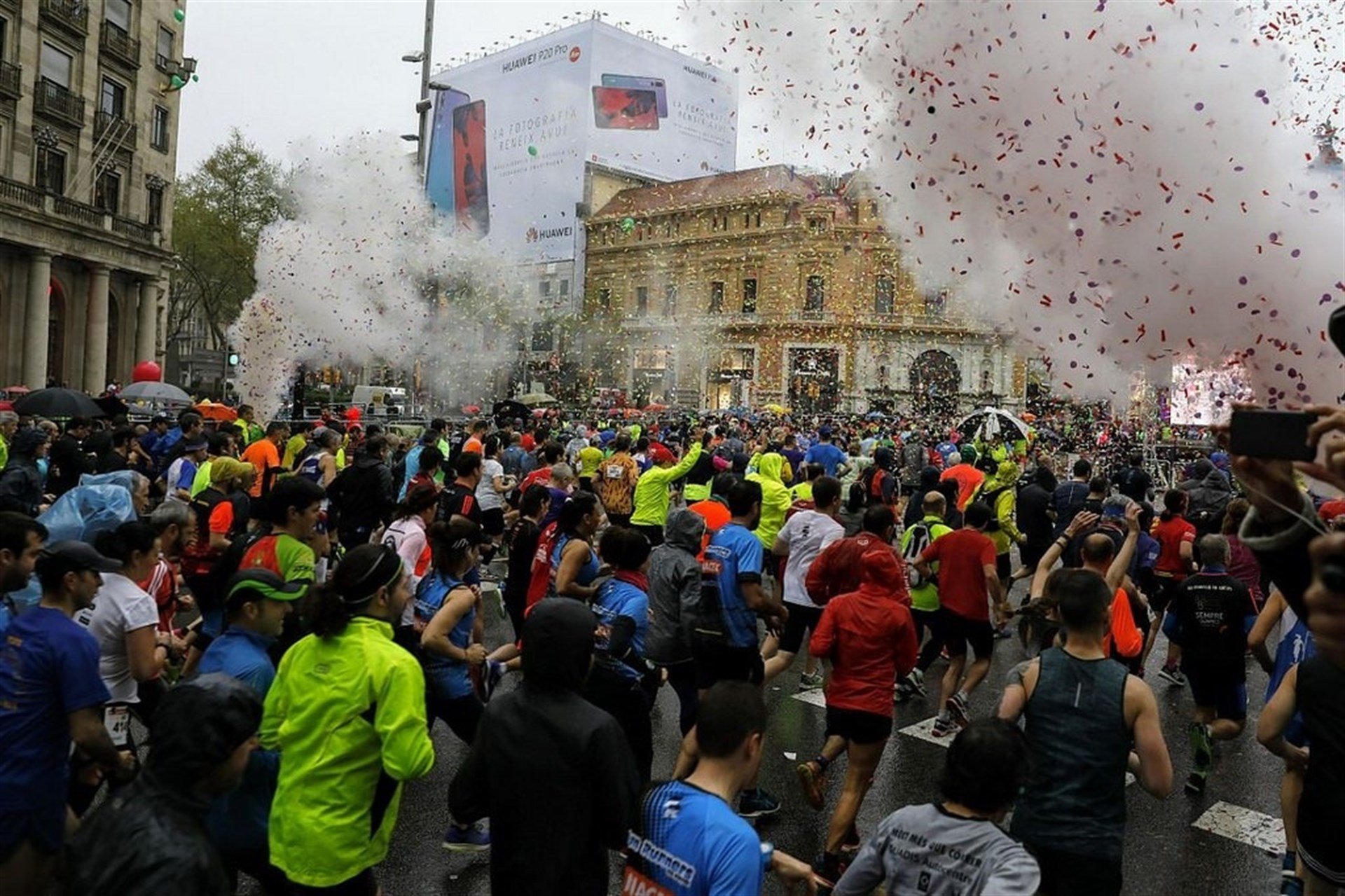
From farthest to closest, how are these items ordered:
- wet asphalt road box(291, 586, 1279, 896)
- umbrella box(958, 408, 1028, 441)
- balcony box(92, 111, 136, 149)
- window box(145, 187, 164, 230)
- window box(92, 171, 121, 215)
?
1. window box(145, 187, 164, 230)
2. window box(92, 171, 121, 215)
3. balcony box(92, 111, 136, 149)
4. umbrella box(958, 408, 1028, 441)
5. wet asphalt road box(291, 586, 1279, 896)

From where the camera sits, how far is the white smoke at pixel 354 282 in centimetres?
3128

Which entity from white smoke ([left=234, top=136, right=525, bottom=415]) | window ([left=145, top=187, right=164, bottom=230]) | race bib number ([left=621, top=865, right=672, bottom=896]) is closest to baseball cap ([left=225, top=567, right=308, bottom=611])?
race bib number ([left=621, top=865, right=672, bottom=896])

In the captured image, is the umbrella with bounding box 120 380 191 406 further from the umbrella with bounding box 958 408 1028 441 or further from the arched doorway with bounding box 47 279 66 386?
the umbrella with bounding box 958 408 1028 441

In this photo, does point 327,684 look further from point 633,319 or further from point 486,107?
point 486,107

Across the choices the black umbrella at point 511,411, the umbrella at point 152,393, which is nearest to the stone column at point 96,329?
the black umbrella at point 511,411

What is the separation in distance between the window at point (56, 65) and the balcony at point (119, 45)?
1.55 meters

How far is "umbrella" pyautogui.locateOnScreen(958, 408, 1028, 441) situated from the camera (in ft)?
79.8

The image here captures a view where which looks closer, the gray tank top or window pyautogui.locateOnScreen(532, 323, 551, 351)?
the gray tank top

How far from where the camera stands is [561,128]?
57031 millimetres

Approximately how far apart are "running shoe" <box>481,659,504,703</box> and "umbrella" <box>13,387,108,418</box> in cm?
1085

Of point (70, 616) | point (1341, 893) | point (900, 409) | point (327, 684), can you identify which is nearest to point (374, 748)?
point (327, 684)

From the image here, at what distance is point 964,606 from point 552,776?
4.74 m

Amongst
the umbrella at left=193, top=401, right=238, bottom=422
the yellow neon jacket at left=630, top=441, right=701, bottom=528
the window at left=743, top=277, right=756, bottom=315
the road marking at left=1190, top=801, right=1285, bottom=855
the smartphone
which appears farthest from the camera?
the window at left=743, top=277, right=756, bottom=315

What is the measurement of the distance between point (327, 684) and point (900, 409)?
48931 mm
